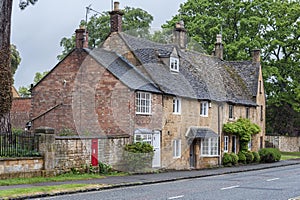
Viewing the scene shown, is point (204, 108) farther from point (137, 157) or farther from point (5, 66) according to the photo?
point (5, 66)

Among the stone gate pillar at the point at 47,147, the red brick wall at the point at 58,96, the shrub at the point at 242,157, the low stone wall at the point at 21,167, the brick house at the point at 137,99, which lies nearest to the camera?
the low stone wall at the point at 21,167

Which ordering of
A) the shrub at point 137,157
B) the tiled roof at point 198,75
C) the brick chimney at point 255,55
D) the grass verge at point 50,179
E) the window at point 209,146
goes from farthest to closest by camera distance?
the brick chimney at point 255,55
the window at point 209,146
the tiled roof at point 198,75
the shrub at point 137,157
the grass verge at point 50,179

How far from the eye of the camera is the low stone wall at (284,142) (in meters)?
62.3

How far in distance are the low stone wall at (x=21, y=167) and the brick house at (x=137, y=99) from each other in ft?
20.6

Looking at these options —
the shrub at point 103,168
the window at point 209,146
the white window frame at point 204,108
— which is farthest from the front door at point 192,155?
the shrub at point 103,168

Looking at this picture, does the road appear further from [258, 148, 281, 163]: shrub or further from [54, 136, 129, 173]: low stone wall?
[258, 148, 281, 163]: shrub

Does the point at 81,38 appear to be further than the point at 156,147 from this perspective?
Yes

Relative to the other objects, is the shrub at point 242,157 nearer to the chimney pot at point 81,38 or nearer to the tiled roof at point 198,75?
the tiled roof at point 198,75

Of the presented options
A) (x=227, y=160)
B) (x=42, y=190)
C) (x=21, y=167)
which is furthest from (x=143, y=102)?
(x=42, y=190)

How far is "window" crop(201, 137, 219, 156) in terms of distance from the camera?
40688mm

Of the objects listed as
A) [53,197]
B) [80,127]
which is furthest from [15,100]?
[53,197]

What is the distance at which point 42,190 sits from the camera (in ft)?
66.4

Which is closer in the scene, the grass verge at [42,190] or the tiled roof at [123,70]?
the grass verge at [42,190]

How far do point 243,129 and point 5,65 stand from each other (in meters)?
23.7
